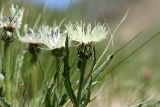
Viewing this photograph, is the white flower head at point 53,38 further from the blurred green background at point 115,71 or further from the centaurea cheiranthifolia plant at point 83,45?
the blurred green background at point 115,71

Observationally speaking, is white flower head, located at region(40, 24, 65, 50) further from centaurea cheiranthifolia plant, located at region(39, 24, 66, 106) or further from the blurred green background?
the blurred green background

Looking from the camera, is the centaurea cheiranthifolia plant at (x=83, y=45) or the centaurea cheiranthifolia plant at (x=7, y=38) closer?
the centaurea cheiranthifolia plant at (x=83, y=45)

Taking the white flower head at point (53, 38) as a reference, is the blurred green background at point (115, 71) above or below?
below

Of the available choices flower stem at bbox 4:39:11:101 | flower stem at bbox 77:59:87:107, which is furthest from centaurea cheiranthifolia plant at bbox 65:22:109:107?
flower stem at bbox 4:39:11:101

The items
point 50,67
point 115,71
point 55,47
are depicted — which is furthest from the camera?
point 115,71

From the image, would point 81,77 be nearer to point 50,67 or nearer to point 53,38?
point 53,38

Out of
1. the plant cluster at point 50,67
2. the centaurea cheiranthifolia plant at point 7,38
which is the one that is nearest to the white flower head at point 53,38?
the plant cluster at point 50,67

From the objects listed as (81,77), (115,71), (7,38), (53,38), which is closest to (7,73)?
(7,38)

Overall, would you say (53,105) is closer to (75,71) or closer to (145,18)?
(75,71)

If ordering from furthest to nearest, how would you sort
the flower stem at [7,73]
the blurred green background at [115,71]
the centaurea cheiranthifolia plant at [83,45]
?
the blurred green background at [115,71] → the flower stem at [7,73] → the centaurea cheiranthifolia plant at [83,45]

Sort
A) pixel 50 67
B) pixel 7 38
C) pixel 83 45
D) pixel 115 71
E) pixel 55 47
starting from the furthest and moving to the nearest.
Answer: pixel 115 71 → pixel 50 67 → pixel 7 38 → pixel 55 47 → pixel 83 45

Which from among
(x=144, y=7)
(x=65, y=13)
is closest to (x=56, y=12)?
(x=65, y=13)
